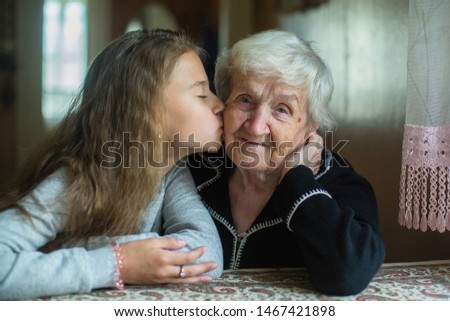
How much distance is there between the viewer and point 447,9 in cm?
124

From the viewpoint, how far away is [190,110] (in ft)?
4.27

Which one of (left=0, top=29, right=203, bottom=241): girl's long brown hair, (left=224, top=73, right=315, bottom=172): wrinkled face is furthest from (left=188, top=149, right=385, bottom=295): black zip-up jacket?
(left=0, top=29, right=203, bottom=241): girl's long brown hair

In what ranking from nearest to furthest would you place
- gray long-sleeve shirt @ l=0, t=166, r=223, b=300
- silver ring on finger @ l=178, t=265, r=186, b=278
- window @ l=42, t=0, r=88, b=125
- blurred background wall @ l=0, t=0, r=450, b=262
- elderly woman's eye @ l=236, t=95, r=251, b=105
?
gray long-sleeve shirt @ l=0, t=166, r=223, b=300
silver ring on finger @ l=178, t=265, r=186, b=278
elderly woman's eye @ l=236, t=95, r=251, b=105
blurred background wall @ l=0, t=0, r=450, b=262
window @ l=42, t=0, r=88, b=125

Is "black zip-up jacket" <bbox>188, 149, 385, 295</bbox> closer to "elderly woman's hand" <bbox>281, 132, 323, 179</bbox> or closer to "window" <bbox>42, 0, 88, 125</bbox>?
"elderly woman's hand" <bbox>281, 132, 323, 179</bbox>

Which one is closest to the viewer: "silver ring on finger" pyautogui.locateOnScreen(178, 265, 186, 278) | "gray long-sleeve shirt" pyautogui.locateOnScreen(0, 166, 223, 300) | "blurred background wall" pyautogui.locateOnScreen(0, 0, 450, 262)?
"gray long-sleeve shirt" pyautogui.locateOnScreen(0, 166, 223, 300)

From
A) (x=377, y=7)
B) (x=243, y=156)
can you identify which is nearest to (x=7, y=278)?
(x=243, y=156)

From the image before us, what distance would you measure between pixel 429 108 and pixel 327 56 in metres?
1.49

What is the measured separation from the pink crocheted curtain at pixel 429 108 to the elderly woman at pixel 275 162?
0.46 feet

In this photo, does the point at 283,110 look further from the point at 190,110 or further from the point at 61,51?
the point at 61,51

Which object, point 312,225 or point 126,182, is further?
point 126,182

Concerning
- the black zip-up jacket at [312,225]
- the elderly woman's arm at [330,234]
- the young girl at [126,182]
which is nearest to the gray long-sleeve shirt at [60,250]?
the young girl at [126,182]

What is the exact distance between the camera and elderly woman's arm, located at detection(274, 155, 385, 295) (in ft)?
3.55

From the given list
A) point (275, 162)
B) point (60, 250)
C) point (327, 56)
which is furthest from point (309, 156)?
point (327, 56)
